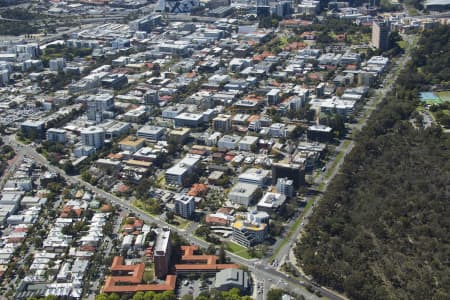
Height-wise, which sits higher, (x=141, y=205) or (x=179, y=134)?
(x=179, y=134)

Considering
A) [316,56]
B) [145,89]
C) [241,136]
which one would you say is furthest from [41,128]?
[316,56]

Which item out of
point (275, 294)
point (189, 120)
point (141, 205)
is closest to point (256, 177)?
point (141, 205)

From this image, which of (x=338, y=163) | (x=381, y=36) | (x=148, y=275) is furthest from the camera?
(x=381, y=36)

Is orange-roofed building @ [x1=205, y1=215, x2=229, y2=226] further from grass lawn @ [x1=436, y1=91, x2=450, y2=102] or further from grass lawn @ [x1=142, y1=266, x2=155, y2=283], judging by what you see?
grass lawn @ [x1=436, y1=91, x2=450, y2=102]

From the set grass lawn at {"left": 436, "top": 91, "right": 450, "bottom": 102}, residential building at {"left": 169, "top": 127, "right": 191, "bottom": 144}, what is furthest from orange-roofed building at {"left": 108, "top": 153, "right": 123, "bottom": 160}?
grass lawn at {"left": 436, "top": 91, "right": 450, "bottom": 102}

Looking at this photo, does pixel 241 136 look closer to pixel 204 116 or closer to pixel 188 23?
pixel 204 116

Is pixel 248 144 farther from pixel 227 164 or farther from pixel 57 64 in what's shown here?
pixel 57 64
